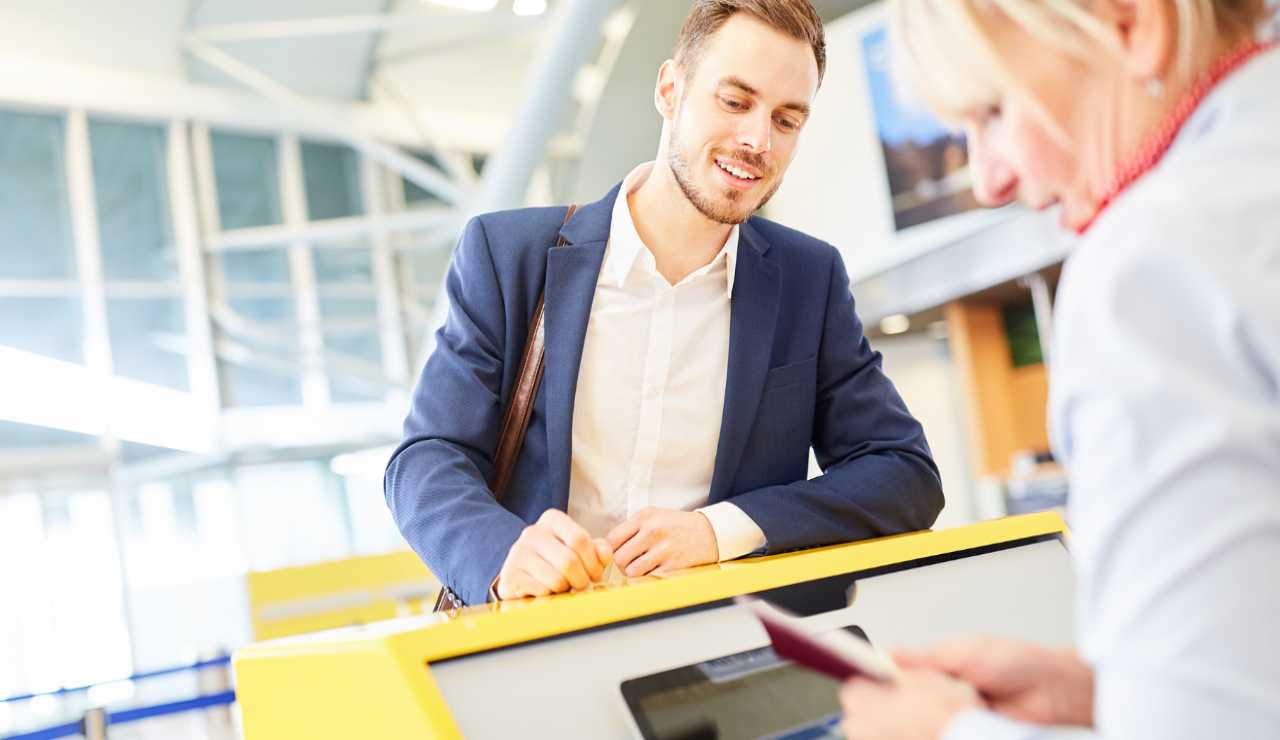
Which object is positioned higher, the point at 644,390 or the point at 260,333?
the point at 260,333

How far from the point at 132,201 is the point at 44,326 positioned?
1.32 metres

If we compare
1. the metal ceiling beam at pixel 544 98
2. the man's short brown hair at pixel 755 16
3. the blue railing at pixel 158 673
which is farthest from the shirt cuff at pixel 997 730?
the metal ceiling beam at pixel 544 98

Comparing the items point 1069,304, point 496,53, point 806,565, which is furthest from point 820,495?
point 496,53

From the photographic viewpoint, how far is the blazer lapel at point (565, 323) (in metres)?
1.80

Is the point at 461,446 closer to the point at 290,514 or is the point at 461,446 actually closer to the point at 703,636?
the point at 703,636

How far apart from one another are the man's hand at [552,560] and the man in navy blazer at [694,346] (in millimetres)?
360

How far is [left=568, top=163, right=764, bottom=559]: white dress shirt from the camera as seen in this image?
1887 mm

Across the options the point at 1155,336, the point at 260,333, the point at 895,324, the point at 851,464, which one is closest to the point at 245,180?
the point at 260,333

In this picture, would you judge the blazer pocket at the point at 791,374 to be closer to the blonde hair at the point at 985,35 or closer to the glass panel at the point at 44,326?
the blonde hair at the point at 985,35

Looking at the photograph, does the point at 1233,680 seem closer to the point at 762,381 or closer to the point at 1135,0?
the point at 1135,0

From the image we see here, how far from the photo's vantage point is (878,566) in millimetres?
1319

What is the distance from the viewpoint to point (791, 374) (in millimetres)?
1910

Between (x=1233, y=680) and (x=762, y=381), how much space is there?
1.37 meters

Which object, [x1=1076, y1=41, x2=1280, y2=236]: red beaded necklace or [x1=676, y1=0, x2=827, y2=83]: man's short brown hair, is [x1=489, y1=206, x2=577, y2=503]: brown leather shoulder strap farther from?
[x1=1076, y1=41, x2=1280, y2=236]: red beaded necklace
